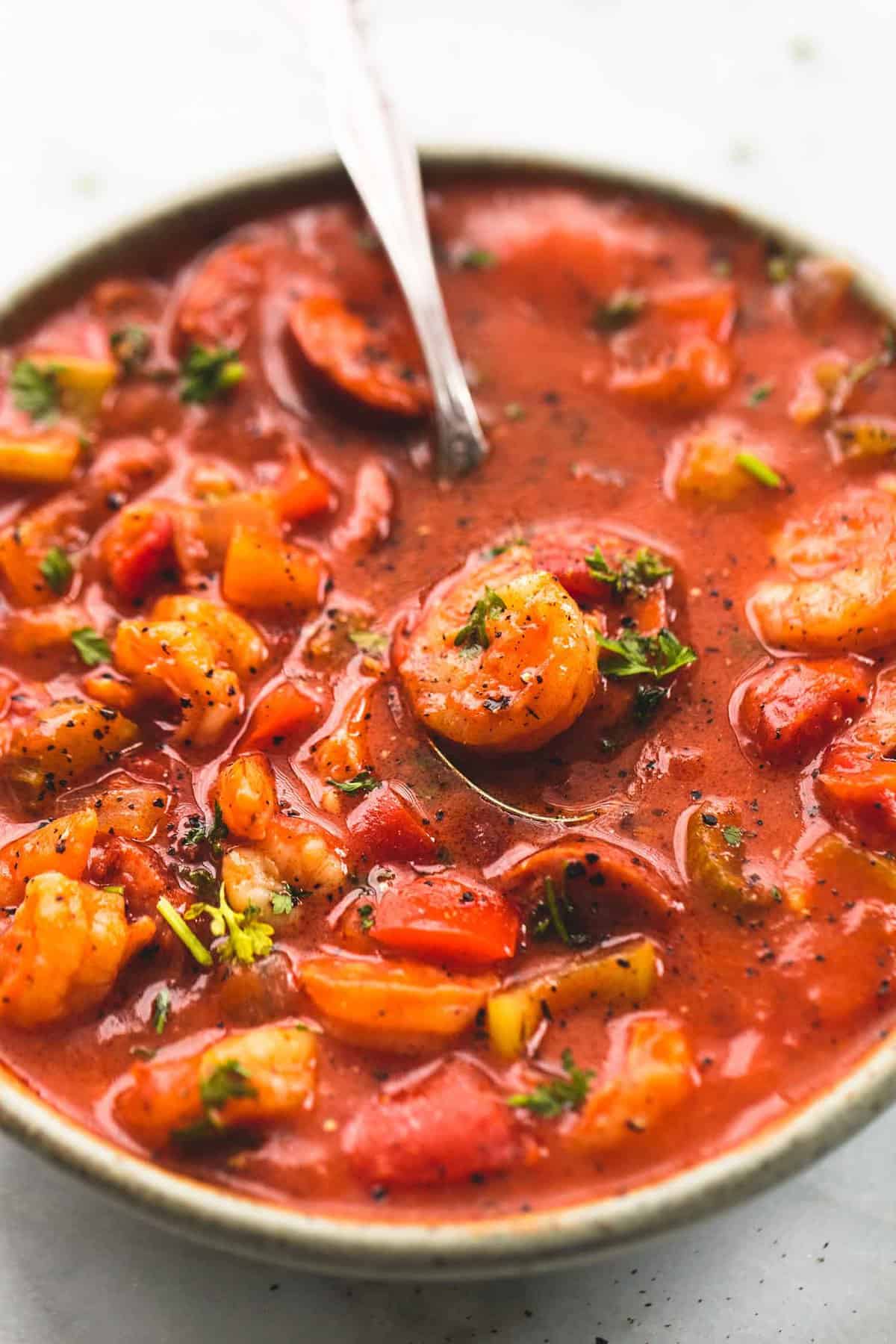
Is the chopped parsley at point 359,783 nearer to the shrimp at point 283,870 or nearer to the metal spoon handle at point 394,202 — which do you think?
the shrimp at point 283,870

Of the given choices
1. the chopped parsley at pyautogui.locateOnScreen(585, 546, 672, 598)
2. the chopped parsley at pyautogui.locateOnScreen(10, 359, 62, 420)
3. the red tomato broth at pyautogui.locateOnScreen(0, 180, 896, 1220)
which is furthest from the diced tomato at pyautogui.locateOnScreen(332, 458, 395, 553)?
the chopped parsley at pyautogui.locateOnScreen(10, 359, 62, 420)

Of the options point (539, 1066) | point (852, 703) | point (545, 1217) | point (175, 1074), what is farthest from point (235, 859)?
point (852, 703)

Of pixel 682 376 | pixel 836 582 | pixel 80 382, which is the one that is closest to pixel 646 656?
pixel 836 582

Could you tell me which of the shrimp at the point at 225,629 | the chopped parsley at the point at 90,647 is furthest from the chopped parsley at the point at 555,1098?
the chopped parsley at the point at 90,647

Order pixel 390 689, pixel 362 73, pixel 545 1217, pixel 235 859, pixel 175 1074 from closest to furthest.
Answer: pixel 545 1217 → pixel 175 1074 → pixel 235 859 → pixel 390 689 → pixel 362 73

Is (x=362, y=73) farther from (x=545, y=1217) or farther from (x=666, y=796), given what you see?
(x=545, y=1217)

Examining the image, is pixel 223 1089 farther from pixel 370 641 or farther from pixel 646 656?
pixel 646 656
